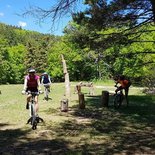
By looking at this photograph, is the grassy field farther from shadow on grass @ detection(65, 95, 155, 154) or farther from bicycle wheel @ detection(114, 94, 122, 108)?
bicycle wheel @ detection(114, 94, 122, 108)

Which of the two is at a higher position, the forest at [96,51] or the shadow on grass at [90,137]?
the forest at [96,51]

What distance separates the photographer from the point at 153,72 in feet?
138

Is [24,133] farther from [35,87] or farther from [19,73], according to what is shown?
[19,73]

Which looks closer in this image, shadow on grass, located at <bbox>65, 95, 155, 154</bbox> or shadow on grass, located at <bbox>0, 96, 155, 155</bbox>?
shadow on grass, located at <bbox>0, 96, 155, 155</bbox>

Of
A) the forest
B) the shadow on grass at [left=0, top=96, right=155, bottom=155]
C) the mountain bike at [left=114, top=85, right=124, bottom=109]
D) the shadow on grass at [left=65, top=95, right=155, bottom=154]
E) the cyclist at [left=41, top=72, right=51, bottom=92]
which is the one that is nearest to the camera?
the shadow on grass at [left=0, top=96, right=155, bottom=155]

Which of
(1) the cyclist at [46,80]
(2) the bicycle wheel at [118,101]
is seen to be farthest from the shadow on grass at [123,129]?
(1) the cyclist at [46,80]

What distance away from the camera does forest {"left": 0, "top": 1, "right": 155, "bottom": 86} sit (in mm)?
17891

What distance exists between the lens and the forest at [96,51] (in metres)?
17.9

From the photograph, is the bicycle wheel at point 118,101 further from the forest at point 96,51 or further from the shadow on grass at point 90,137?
the shadow on grass at point 90,137

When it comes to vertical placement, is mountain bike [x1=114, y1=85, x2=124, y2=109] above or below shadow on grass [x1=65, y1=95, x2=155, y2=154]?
above

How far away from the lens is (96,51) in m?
21.3

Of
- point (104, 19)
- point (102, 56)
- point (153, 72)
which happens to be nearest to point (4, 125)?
point (104, 19)

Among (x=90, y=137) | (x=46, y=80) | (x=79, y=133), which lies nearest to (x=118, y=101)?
(x=46, y=80)

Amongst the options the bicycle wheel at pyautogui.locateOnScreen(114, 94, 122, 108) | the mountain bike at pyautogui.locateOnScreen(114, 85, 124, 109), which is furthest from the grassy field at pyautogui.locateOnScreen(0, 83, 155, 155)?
the bicycle wheel at pyautogui.locateOnScreen(114, 94, 122, 108)
